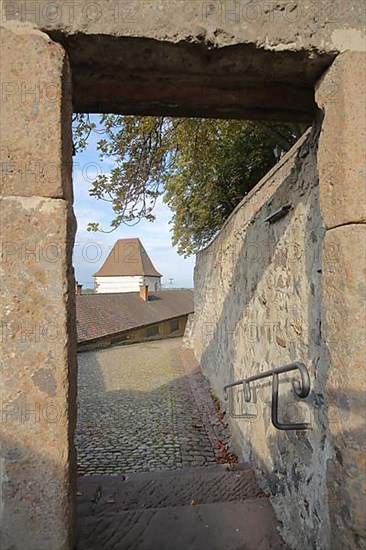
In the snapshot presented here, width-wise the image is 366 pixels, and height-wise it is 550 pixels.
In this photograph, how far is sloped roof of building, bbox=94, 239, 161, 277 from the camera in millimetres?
34812

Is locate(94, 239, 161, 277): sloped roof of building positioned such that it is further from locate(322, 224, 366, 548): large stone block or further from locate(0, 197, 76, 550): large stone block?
locate(322, 224, 366, 548): large stone block

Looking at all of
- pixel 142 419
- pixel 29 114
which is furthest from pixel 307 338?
pixel 142 419

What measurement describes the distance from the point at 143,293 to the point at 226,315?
59.8 ft

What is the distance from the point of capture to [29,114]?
1.26 m

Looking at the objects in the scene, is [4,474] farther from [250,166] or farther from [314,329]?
[250,166]

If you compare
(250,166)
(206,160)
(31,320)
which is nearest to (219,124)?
(206,160)

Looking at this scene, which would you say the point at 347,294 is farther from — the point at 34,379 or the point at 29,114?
the point at 29,114

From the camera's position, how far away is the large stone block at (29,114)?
1.25 meters

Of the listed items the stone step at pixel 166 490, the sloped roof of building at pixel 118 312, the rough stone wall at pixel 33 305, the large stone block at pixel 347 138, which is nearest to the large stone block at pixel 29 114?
the rough stone wall at pixel 33 305

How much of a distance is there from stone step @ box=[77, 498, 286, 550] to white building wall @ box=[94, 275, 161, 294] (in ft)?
106

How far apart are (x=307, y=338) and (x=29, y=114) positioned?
1.72 metres

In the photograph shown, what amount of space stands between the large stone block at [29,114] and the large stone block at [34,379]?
72 mm

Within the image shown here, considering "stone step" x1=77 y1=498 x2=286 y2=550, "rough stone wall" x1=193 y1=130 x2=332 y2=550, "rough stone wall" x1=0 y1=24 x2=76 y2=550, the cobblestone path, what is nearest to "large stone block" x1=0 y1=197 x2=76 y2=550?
"rough stone wall" x1=0 y1=24 x2=76 y2=550

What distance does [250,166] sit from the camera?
8.82 m
